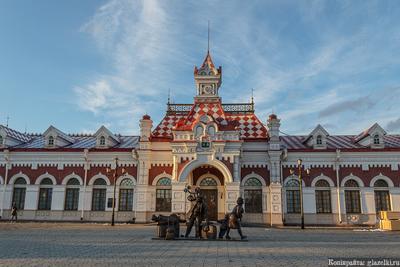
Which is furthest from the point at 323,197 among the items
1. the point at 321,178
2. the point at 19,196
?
the point at 19,196

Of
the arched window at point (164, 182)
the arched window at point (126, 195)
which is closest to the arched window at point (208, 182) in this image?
the arched window at point (164, 182)

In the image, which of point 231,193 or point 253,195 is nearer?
point 231,193

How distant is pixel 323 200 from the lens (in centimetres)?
3027

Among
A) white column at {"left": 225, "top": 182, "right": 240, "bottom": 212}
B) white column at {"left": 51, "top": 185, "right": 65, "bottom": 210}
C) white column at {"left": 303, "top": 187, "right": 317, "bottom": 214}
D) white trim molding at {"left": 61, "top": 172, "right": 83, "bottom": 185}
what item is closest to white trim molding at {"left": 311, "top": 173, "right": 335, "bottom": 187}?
white column at {"left": 303, "top": 187, "right": 317, "bottom": 214}

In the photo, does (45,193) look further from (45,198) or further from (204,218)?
(204,218)

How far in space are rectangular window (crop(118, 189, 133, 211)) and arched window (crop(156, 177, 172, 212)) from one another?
8.41 ft

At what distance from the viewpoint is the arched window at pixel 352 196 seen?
97.8ft

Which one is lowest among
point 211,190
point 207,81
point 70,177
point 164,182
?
point 211,190

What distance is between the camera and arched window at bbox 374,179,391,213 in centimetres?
2958

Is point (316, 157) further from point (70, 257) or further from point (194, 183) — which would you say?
point (70, 257)

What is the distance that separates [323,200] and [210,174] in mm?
10129

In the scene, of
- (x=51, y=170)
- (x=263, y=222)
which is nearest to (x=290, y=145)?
(x=263, y=222)

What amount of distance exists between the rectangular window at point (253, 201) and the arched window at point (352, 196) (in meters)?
7.54

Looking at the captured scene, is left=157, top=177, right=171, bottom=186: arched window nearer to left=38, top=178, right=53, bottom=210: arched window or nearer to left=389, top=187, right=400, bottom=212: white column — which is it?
left=38, top=178, right=53, bottom=210: arched window
